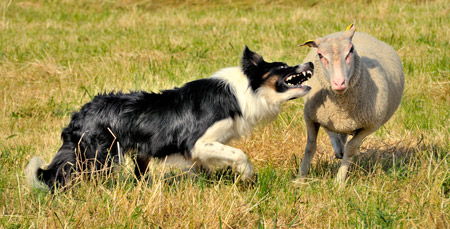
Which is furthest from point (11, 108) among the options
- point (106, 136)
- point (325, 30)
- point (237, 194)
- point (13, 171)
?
point (325, 30)

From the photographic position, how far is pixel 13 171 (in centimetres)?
496

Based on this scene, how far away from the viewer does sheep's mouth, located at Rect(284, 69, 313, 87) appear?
4.42 m

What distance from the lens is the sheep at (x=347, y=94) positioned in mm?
4289

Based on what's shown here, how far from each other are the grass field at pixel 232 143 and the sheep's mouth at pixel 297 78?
711 millimetres

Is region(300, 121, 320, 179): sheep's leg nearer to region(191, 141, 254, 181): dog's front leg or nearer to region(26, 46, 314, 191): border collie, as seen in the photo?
region(26, 46, 314, 191): border collie

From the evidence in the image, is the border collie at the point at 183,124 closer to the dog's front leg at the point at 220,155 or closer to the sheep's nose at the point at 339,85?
the dog's front leg at the point at 220,155

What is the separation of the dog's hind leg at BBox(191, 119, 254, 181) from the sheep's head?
84 centimetres

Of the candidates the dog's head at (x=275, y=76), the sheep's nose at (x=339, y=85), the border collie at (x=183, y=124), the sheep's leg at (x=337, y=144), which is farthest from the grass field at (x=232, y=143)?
the sheep's nose at (x=339, y=85)

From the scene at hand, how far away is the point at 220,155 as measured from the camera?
14.0 feet

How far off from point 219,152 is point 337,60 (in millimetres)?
1111

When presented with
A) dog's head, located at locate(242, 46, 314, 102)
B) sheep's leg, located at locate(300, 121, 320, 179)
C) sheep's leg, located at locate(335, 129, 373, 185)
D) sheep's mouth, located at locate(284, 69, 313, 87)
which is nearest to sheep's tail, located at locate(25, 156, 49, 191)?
dog's head, located at locate(242, 46, 314, 102)

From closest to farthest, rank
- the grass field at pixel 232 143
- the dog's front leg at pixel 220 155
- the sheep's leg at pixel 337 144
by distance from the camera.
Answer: the grass field at pixel 232 143 < the dog's front leg at pixel 220 155 < the sheep's leg at pixel 337 144

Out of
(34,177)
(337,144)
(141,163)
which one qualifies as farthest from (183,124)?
(337,144)

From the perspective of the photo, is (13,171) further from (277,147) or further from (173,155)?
(277,147)
